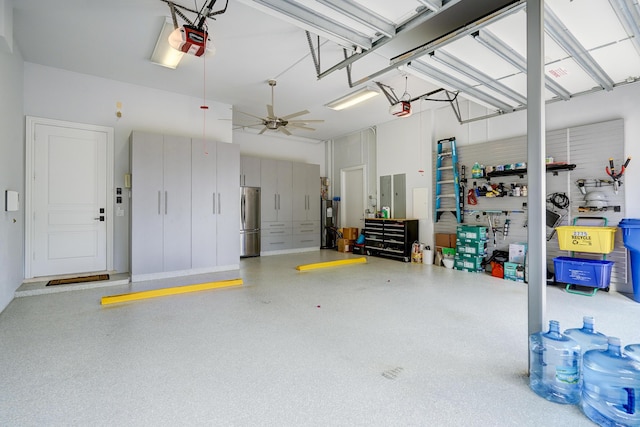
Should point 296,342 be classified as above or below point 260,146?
below

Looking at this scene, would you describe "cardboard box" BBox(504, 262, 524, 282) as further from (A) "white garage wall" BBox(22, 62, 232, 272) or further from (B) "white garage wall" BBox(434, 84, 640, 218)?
(A) "white garage wall" BBox(22, 62, 232, 272)

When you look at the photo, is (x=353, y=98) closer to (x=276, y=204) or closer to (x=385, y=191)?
(x=385, y=191)

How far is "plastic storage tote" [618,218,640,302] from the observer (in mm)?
3822

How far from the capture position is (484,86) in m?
4.14

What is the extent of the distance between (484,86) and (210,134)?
16.0 ft

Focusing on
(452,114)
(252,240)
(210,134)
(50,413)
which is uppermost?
(452,114)

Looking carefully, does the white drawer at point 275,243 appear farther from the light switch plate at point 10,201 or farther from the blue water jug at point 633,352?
the blue water jug at point 633,352

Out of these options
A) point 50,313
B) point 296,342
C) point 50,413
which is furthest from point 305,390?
point 50,313

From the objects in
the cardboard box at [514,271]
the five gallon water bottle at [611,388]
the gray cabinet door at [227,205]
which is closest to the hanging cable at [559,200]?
the cardboard box at [514,271]

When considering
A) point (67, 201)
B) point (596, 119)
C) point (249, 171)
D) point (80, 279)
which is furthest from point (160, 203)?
point (596, 119)

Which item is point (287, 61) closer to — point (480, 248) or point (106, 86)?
point (106, 86)

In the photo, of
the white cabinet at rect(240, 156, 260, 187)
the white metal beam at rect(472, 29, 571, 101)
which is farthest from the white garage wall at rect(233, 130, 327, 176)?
the white metal beam at rect(472, 29, 571, 101)

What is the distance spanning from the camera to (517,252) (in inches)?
207

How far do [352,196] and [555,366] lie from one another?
734 centimetres
